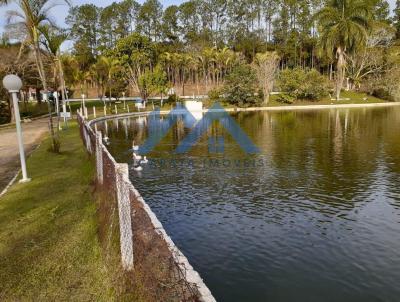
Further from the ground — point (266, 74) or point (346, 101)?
point (266, 74)

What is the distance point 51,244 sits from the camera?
10438 mm

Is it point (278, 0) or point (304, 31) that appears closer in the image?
point (304, 31)

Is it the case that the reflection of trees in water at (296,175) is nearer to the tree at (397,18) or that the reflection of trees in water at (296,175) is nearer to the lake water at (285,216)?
the lake water at (285,216)

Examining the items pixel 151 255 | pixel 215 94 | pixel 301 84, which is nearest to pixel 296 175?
pixel 151 255

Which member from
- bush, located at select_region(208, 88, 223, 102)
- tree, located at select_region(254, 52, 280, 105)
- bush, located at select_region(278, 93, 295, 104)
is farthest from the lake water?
bush, located at select_region(208, 88, 223, 102)

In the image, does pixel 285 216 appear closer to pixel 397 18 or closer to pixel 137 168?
pixel 137 168

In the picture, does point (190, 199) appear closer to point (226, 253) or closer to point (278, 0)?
point (226, 253)

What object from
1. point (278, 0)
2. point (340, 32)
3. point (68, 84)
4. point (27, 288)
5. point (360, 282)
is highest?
point (278, 0)

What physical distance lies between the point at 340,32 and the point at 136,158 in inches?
2641

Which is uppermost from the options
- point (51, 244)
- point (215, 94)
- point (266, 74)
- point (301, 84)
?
point (266, 74)

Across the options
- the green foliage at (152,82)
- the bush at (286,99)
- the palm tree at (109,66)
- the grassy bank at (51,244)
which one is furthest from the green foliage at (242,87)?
the grassy bank at (51,244)

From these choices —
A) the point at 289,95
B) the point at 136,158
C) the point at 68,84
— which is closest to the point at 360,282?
the point at 136,158

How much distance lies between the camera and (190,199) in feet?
57.9

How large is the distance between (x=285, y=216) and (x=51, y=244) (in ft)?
28.3
